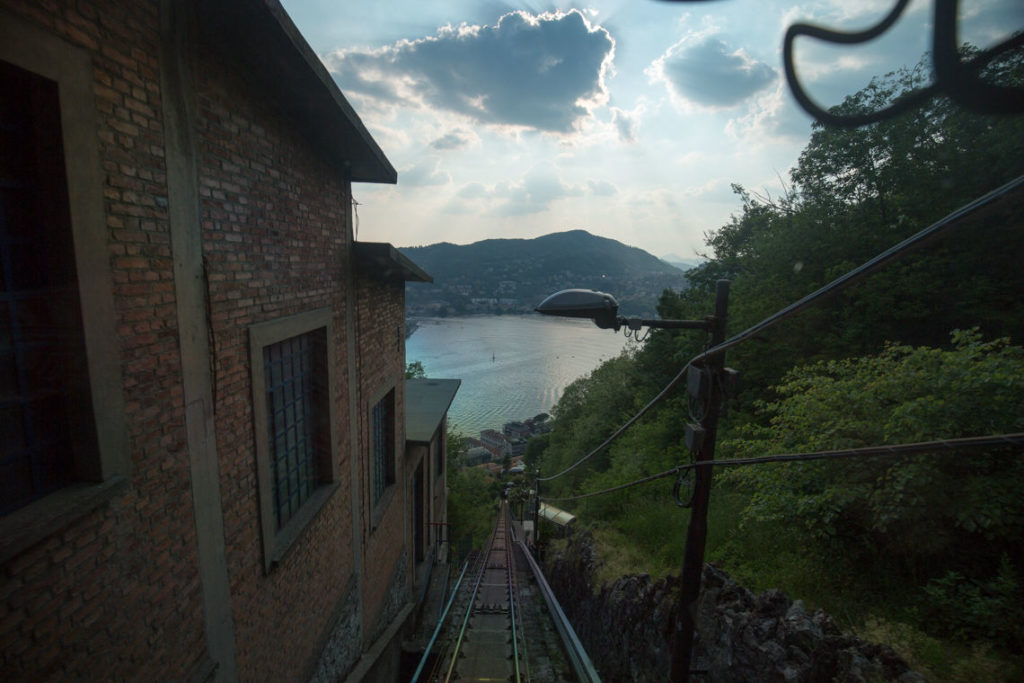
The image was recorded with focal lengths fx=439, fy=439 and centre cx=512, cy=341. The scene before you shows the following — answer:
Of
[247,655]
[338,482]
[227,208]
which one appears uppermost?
[227,208]

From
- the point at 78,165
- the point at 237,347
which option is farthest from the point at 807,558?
the point at 78,165

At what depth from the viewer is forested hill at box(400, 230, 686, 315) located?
402 feet

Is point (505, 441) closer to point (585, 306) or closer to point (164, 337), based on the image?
point (585, 306)

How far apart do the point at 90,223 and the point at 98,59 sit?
2.81 ft

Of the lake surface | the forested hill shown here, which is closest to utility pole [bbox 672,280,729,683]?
the lake surface

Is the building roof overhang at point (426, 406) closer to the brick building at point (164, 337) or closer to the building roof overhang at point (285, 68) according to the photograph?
the brick building at point (164, 337)

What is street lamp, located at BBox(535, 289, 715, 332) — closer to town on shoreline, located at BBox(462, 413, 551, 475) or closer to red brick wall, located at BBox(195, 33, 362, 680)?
red brick wall, located at BBox(195, 33, 362, 680)

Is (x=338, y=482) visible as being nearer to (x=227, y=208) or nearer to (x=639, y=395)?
(x=227, y=208)

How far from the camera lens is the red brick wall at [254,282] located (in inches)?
125

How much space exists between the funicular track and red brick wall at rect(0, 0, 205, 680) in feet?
19.5

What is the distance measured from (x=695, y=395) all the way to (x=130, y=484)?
374 centimetres

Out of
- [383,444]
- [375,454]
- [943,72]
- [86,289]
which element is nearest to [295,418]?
[86,289]

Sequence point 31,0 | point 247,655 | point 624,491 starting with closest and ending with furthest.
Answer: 1. point 31,0
2. point 247,655
3. point 624,491

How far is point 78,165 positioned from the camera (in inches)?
81.0
